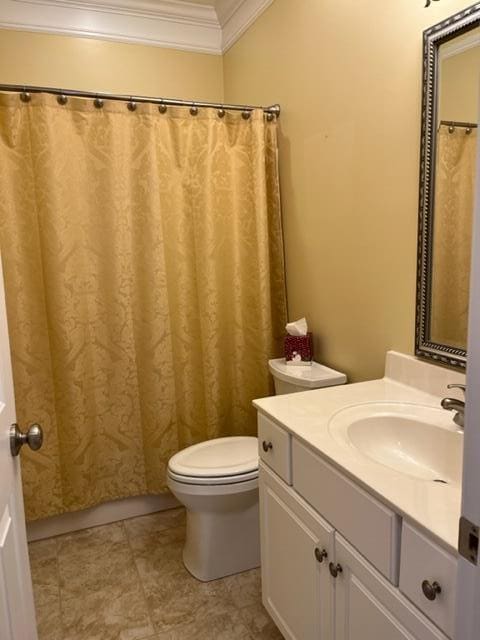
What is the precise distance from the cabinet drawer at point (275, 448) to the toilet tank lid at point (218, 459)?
0.36 metres

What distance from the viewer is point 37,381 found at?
207cm

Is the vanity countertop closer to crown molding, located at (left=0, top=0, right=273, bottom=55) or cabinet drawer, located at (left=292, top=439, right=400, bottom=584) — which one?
cabinet drawer, located at (left=292, top=439, right=400, bottom=584)

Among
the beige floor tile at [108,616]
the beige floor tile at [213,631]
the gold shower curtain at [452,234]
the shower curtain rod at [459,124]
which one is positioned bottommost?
the beige floor tile at [213,631]

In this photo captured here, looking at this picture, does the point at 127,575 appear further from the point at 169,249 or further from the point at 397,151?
the point at 397,151

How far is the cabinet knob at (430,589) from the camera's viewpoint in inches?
31.8

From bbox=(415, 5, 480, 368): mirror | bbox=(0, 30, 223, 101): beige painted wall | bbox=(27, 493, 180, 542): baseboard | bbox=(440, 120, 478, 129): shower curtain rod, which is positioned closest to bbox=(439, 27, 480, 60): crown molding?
bbox=(415, 5, 480, 368): mirror

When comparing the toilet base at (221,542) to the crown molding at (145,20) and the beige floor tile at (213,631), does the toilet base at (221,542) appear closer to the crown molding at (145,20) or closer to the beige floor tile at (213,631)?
the beige floor tile at (213,631)

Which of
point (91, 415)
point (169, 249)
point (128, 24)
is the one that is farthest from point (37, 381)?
point (128, 24)

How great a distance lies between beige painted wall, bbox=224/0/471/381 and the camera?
5.01 ft

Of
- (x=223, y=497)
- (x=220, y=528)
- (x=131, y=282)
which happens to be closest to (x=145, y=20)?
(x=131, y=282)

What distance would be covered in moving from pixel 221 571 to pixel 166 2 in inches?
111

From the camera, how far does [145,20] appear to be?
8.34ft

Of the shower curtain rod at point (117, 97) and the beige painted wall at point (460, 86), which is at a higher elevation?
the shower curtain rod at point (117, 97)

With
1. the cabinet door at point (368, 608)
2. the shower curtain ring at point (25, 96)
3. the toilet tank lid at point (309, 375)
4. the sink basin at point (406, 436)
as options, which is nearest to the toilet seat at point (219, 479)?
the toilet tank lid at point (309, 375)
